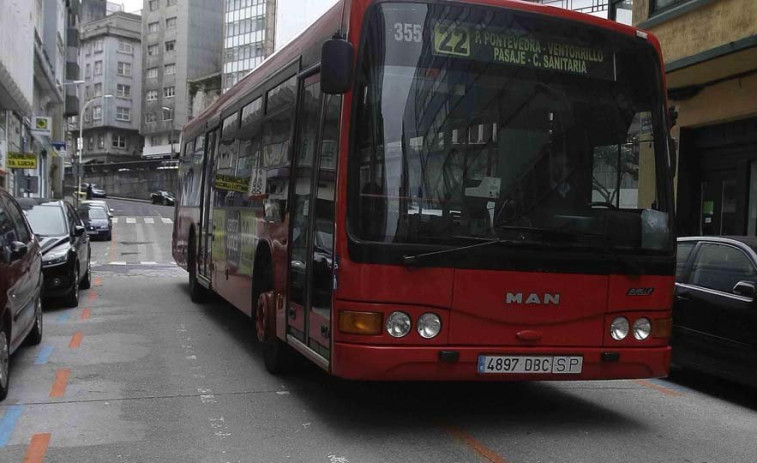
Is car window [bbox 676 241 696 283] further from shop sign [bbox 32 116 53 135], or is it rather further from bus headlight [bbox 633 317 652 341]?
shop sign [bbox 32 116 53 135]

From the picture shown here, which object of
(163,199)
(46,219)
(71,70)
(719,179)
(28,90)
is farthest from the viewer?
(163,199)

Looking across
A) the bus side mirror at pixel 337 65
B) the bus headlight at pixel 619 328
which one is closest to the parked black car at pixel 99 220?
the bus side mirror at pixel 337 65

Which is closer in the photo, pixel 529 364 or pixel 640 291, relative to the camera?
pixel 529 364

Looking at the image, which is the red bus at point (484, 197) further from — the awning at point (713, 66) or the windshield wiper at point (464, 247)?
the awning at point (713, 66)

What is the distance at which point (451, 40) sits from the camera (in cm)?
528

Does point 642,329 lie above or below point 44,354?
above

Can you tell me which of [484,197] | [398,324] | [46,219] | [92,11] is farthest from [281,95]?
[92,11]

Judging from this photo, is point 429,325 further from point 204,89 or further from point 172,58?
point 172,58

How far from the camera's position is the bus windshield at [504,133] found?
5.15 meters

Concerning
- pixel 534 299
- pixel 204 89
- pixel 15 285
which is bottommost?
pixel 15 285

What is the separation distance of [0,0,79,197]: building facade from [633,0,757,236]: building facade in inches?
685

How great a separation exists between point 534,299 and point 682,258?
3315 mm

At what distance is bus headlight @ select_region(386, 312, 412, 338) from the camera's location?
5090 millimetres

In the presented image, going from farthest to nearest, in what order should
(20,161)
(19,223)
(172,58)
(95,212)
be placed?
1. (172,58)
2. (95,212)
3. (20,161)
4. (19,223)
